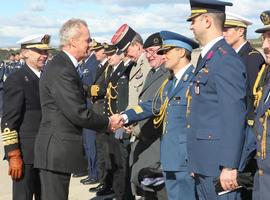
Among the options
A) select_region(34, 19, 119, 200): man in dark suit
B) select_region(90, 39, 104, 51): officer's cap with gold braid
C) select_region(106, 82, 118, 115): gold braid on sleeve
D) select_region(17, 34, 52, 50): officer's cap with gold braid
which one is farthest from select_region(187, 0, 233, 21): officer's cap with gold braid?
select_region(90, 39, 104, 51): officer's cap with gold braid

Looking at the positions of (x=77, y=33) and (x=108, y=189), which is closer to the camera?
(x=77, y=33)

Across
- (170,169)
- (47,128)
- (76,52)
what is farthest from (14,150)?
(170,169)

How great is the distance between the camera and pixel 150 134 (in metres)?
5.13

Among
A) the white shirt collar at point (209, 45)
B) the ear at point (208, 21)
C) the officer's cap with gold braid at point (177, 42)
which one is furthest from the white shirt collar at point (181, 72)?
the ear at point (208, 21)

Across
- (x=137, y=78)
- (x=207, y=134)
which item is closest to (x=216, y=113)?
(x=207, y=134)

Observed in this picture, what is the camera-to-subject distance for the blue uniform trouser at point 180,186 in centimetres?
428

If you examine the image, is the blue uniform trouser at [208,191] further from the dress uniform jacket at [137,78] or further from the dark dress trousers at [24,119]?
the dress uniform jacket at [137,78]

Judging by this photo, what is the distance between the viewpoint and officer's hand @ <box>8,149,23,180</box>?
4633 mm

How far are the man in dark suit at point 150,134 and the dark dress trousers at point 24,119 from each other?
1.03 meters

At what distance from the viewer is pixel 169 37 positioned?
4.45 meters

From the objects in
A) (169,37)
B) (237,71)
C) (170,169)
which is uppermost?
(169,37)

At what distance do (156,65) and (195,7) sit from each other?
1519 mm

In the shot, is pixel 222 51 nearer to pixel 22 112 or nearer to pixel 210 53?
pixel 210 53

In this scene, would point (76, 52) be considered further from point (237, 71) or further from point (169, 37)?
point (237, 71)
